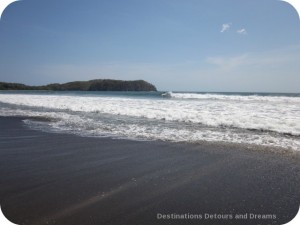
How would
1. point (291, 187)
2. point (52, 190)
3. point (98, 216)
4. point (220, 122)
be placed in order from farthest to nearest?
1. point (220, 122)
2. point (291, 187)
3. point (52, 190)
4. point (98, 216)

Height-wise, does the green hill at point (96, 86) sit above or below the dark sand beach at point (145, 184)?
above

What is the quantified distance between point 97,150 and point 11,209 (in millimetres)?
2280

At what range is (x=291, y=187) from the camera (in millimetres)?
2982

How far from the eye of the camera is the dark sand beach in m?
2.33

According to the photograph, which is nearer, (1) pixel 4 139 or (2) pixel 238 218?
(2) pixel 238 218

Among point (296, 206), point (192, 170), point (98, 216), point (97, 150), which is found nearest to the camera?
point (98, 216)

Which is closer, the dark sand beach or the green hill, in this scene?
the dark sand beach

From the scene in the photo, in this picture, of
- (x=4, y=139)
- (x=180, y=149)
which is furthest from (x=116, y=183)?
(x=4, y=139)

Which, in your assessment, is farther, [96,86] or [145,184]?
[96,86]

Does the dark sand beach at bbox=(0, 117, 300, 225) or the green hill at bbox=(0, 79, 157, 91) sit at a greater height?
the green hill at bbox=(0, 79, 157, 91)

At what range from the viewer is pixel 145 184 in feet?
9.91

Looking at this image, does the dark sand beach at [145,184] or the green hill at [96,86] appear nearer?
the dark sand beach at [145,184]

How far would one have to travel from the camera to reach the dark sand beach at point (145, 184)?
2332mm

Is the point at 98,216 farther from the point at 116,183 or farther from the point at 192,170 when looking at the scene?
the point at 192,170
